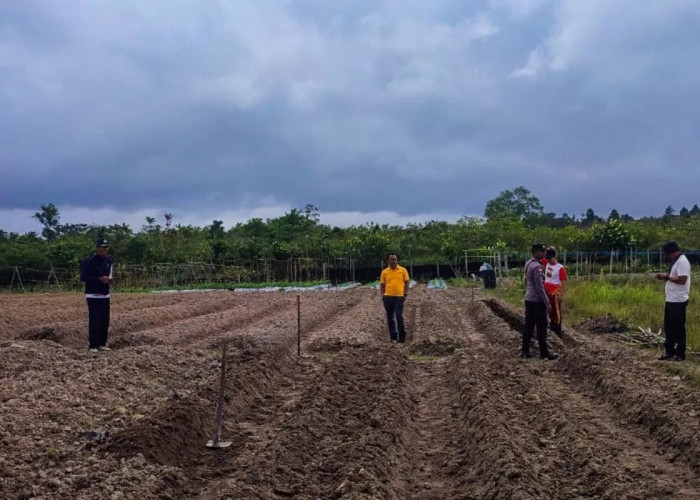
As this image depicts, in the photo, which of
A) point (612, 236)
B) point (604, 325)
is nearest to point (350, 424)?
point (604, 325)

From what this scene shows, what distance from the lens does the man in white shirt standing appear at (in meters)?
8.99

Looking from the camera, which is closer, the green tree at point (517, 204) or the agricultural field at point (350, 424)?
the agricultural field at point (350, 424)

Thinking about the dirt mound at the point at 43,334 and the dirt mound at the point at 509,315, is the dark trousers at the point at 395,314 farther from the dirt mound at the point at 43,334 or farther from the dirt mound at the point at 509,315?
the dirt mound at the point at 43,334

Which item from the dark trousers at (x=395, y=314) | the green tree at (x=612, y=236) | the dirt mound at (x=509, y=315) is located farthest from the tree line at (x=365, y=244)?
the dark trousers at (x=395, y=314)

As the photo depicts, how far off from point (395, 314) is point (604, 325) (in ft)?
14.7

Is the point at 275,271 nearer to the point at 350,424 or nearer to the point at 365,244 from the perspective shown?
the point at 365,244

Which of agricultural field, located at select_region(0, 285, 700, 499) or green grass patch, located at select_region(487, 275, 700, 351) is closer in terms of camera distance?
agricultural field, located at select_region(0, 285, 700, 499)

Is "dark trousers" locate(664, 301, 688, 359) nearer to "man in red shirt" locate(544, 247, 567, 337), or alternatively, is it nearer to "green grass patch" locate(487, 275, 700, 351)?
"green grass patch" locate(487, 275, 700, 351)

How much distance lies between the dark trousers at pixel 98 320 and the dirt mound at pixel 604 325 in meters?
9.17

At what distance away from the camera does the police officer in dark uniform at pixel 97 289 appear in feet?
34.3

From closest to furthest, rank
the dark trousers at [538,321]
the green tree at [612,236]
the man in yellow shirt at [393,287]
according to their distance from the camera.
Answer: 1. the dark trousers at [538,321]
2. the man in yellow shirt at [393,287]
3. the green tree at [612,236]

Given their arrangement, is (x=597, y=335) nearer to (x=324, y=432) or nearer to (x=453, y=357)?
(x=453, y=357)

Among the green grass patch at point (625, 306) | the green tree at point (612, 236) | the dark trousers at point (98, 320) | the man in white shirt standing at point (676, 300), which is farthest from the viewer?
the green tree at point (612, 236)

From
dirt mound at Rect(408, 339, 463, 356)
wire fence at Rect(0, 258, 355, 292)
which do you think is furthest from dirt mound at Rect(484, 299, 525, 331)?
wire fence at Rect(0, 258, 355, 292)
